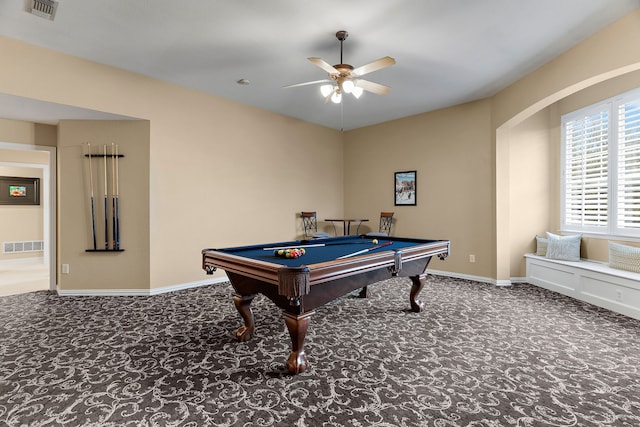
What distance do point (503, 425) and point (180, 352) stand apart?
2.31 metres

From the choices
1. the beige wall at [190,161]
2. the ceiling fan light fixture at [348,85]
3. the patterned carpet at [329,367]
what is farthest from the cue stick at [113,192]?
the ceiling fan light fixture at [348,85]

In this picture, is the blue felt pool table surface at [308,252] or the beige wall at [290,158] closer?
the blue felt pool table surface at [308,252]

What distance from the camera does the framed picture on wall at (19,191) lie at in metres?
6.63

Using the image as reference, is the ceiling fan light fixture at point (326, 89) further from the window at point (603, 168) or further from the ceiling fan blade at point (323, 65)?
the window at point (603, 168)

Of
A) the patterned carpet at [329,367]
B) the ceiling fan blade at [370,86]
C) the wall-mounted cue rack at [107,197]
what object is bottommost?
the patterned carpet at [329,367]

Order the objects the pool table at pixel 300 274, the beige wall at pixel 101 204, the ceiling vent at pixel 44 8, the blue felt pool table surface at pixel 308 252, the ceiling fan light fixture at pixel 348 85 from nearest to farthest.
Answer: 1. the pool table at pixel 300 274
2. the blue felt pool table surface at pixel 308 252
3. the ceiling vent at pixel 44 8
4. the ceiling fan light fixture at pixel 348 85
5. the beige wall at pixel 101 204

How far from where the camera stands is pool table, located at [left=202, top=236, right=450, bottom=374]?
2051mm

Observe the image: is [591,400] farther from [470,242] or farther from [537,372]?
[470,242]

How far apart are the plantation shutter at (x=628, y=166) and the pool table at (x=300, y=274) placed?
9.48 feet

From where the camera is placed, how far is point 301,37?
321 centimetres

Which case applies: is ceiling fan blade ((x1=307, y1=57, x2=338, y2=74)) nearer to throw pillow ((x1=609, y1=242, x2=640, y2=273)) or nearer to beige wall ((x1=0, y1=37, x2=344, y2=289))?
beige wall ((x1=0, y1=37, x2=344, y2=289))

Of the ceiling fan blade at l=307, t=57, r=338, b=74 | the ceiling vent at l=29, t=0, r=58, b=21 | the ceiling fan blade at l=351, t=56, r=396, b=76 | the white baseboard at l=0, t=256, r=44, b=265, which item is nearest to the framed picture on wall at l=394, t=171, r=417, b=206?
the ceiling fan blade at l=351, t=56, r=396, b=76

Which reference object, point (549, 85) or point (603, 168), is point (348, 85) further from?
point (603, 168)

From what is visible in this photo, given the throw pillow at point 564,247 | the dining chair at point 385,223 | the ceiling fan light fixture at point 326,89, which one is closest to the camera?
the ceiling fan light fixture at point 326,89
